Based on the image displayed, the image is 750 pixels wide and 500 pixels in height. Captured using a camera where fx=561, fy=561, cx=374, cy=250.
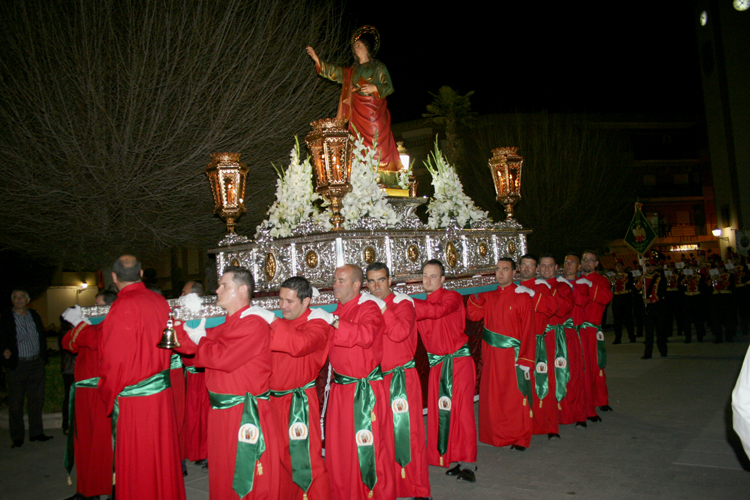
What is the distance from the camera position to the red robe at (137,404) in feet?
14.2

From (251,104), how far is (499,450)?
8359mm

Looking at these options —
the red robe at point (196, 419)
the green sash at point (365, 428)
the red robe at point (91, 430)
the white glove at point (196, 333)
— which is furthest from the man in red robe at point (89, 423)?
the green sash at point (365, 428)

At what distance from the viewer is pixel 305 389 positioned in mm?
4535

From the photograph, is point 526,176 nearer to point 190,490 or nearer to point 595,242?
point 595,242

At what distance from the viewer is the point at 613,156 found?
24.7 meters

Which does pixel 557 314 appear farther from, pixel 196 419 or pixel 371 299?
pixel 196 419

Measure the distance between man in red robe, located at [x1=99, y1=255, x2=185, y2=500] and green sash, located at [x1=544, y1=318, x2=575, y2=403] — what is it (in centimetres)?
462

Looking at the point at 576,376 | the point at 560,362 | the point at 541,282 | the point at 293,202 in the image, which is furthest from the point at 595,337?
the point at 293,202

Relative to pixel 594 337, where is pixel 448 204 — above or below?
above

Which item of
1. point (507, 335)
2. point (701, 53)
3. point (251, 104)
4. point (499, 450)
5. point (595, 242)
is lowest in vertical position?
point (499, 450)

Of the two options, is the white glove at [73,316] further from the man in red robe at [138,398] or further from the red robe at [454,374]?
the red robe at [454,374]

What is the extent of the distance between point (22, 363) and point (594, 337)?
790cm

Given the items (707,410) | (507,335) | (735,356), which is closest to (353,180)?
(507,335)

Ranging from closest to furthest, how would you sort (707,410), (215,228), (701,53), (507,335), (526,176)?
(507,335)
(707,410)
(215,228)
(526,176)
(701,53)
